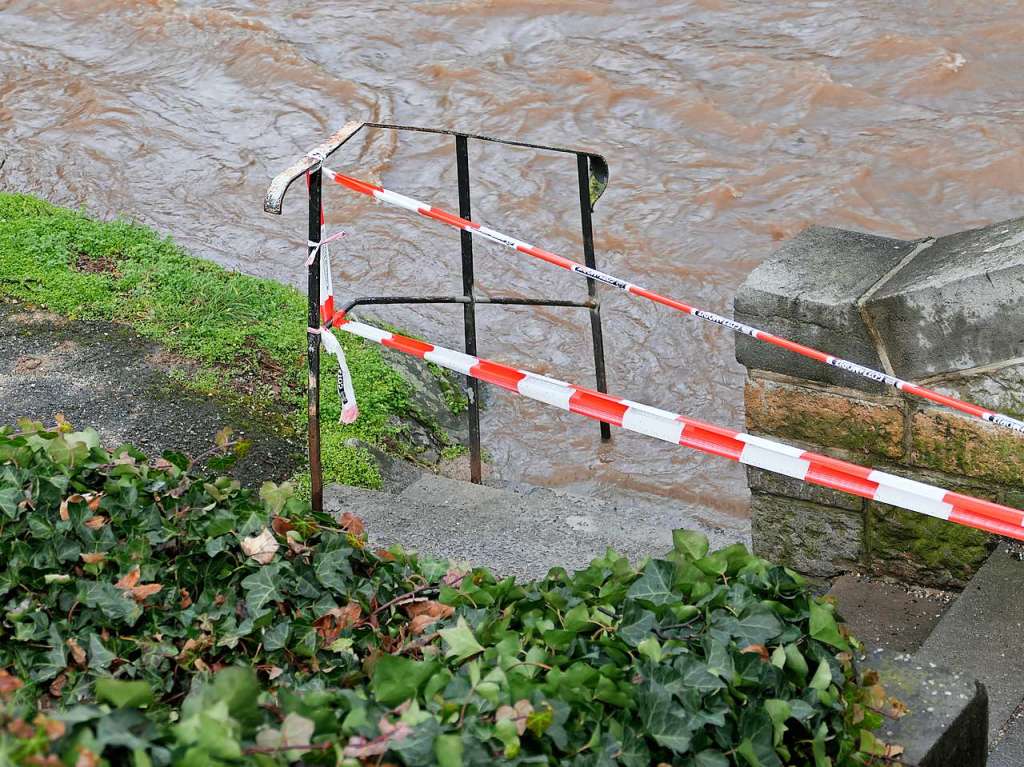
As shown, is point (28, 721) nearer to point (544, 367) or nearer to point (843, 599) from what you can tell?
point (843, 599)

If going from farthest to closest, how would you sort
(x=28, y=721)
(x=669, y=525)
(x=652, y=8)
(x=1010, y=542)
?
(x=652, y=8) < (x=669, y=525) < (x=1010, y=542) < (x=28, y=721)

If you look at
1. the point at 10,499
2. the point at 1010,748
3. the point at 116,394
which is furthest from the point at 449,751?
the point at 116,394

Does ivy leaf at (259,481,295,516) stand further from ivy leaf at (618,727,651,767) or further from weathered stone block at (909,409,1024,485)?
weathered stone block at (909,409,1024,485)

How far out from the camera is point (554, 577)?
2.72 meters

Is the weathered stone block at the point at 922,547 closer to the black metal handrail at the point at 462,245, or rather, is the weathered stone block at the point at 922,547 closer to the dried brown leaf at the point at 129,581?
the black metal handrail at the point at 462,245

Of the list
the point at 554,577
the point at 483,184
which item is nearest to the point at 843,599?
the point at 554,577

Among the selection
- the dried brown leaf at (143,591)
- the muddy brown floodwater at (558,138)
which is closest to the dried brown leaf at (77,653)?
the dried brown leaf at (143,591)

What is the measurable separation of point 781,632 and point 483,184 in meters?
7.13

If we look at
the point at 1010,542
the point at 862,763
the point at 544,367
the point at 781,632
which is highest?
the point at 781,632

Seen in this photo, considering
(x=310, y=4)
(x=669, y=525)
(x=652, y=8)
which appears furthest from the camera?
(x=310, y=4)

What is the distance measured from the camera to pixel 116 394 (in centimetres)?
521

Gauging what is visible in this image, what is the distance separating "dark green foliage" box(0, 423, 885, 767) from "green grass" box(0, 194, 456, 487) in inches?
70.9

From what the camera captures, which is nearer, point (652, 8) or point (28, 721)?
point (28, 721)

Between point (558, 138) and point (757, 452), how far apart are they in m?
6.58
